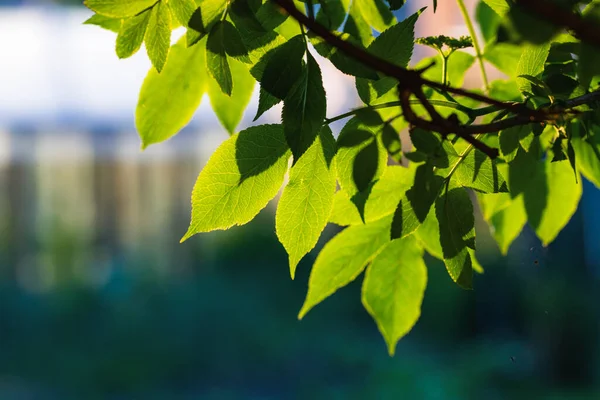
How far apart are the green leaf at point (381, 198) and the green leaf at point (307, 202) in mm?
45

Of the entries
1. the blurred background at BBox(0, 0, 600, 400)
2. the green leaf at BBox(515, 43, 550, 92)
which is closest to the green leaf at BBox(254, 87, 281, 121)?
the green leaf at BBox(515, 43, 550, 92)

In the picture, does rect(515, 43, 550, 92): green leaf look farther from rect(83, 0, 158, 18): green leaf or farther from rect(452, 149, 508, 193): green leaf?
rect(83, 0, 158, 18): green leaf

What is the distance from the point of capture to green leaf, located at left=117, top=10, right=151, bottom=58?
0.85ft

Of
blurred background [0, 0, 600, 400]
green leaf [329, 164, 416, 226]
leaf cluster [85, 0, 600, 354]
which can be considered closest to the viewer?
leaf cluster [85, 0, 600, 354]

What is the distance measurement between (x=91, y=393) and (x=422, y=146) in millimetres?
2999

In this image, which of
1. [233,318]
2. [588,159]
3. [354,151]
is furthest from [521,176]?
[233,318]

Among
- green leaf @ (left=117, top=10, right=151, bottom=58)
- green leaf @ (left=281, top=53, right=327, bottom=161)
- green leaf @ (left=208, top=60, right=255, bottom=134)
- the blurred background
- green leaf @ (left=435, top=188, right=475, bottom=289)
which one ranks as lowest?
the blurred background

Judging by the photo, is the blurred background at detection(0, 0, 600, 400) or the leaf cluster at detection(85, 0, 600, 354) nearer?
the leaf cluster at detection(85, 0, 600, 354)

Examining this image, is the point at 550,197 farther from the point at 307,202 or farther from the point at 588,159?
the point at 307,202

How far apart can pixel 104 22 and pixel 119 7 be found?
0.25 feet

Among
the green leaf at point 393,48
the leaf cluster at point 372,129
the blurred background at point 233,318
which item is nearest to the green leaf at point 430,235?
the leaf cluster at point 372,129

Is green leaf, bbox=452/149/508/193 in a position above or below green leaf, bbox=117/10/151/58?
below

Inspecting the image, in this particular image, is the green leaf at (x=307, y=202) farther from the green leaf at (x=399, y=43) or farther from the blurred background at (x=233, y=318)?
the blurred background at (x=233, y=318)

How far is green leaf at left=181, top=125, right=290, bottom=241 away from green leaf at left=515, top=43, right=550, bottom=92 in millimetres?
101
